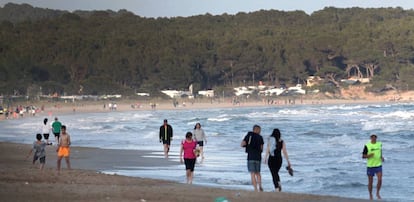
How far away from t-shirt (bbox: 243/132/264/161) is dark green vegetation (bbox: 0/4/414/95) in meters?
85.3

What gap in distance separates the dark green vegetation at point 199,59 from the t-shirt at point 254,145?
85.3 meters

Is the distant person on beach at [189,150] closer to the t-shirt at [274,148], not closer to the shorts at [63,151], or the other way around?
the t-shirt at [274,148]

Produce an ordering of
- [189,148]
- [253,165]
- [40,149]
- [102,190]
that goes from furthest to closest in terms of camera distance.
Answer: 1. [40,149]
2. [189,148]
3. [253,165]
4. [102,190]

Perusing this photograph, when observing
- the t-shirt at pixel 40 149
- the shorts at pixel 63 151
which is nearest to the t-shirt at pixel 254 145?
the shorts at pixel 63 151

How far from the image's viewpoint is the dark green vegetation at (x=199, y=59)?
340ft

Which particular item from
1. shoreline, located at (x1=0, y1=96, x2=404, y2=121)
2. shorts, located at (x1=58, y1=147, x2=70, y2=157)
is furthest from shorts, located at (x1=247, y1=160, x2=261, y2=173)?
shoreline, located at (x1=0, y1=96, x2=404, y2=121)

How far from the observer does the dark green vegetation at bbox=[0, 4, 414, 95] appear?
340 ft

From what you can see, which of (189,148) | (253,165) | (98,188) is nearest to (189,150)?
(189,148)

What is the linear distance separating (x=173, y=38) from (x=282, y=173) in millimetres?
100047

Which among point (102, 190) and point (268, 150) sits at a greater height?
point (268, 150)

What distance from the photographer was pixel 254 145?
12633 mm

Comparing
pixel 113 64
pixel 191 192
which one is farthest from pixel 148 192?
pixel 113 64

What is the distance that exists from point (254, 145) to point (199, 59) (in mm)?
95307

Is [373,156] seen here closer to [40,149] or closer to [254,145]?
[254,145]
